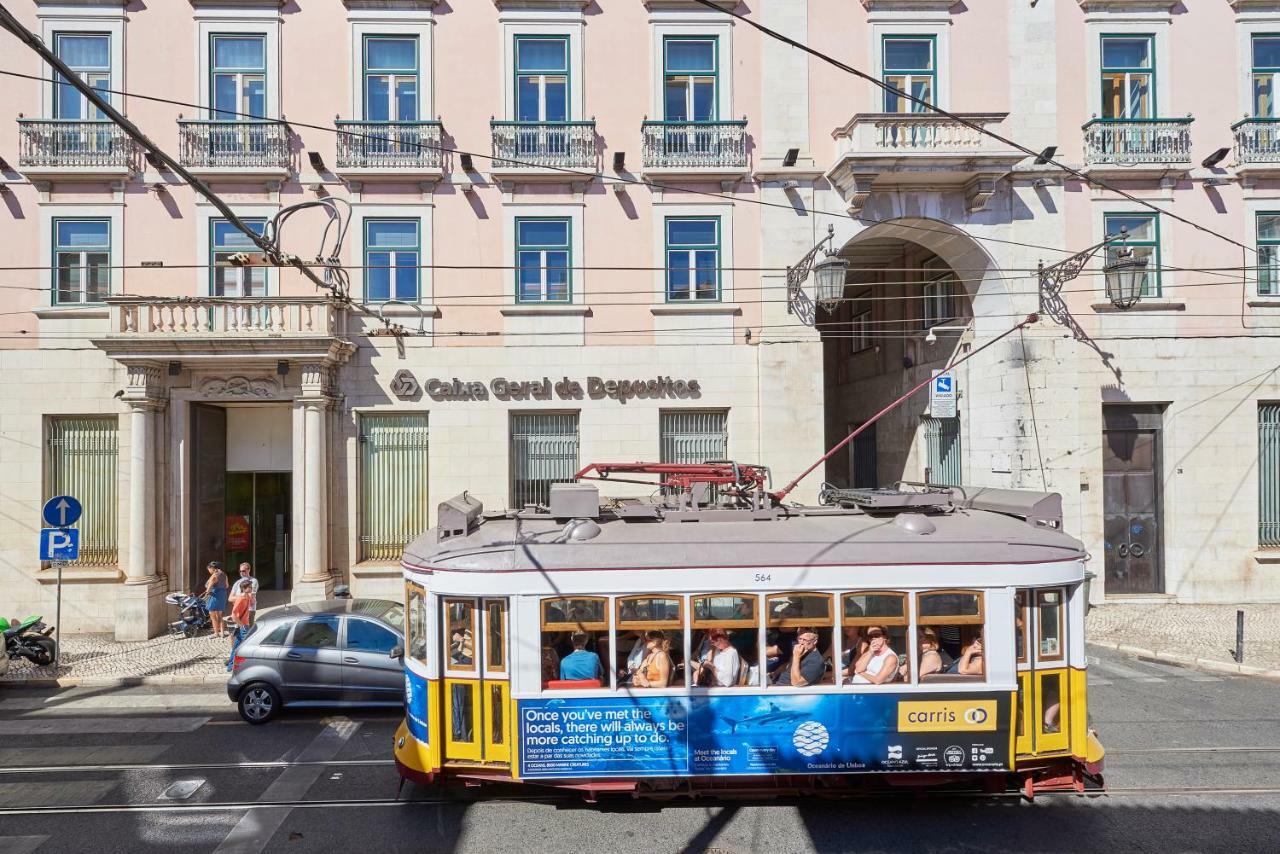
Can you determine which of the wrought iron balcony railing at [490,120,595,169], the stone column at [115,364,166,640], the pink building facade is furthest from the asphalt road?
the wrought iron balcony railing at [490,120,595,169]

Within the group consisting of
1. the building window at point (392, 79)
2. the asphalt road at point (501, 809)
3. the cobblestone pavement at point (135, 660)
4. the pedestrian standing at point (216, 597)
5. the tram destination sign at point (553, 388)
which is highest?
the building window at point (392, 79)

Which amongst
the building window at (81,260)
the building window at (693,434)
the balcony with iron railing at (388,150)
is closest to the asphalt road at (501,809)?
the building window at (693,434)

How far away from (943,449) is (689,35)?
11534 mm

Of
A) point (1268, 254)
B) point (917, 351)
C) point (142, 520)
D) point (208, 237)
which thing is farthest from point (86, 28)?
point (1268, 254)

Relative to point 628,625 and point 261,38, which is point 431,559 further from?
point 261,38

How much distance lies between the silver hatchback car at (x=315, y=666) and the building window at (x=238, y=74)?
11.3 metres

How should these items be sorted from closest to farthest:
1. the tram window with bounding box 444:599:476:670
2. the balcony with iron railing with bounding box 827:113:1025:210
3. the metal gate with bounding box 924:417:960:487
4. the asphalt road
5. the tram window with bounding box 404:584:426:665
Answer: the asphalt road, the tram window with bounding box 444:599:476:670, the tram window with bounding box 404:584:426:665, the balcony with iron railing with bounding box 827:113:1025:210, the metal gate with bounding box 924:417:960:487

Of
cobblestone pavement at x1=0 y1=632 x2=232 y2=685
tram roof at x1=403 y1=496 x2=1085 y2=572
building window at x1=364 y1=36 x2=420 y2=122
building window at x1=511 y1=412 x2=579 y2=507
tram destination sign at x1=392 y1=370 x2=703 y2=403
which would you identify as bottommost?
cobblestone pavement at x1=0 y1=632 x2=232 y2=685

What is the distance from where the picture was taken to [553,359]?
15.2m

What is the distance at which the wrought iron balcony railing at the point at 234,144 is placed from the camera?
14.8m

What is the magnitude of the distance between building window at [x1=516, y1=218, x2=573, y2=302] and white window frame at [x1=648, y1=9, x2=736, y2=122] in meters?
3.38

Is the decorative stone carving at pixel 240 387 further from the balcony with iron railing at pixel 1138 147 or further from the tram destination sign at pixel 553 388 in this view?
the balcony with iron railing at pixel 1138 147

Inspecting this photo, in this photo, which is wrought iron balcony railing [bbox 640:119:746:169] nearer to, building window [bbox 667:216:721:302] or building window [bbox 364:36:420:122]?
building window [bbox 667:216:721:302]

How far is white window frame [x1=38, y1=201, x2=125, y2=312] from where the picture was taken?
14.7 metres
